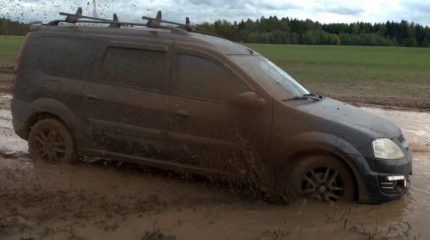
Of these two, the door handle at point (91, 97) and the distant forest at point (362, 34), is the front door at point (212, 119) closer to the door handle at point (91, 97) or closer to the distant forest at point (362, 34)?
the door handle at point (91, 97)

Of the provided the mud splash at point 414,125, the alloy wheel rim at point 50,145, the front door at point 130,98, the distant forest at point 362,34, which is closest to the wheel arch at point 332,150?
the front door at point 130,98

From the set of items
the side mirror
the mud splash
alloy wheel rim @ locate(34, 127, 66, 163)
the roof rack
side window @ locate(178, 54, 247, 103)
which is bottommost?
the mud splash

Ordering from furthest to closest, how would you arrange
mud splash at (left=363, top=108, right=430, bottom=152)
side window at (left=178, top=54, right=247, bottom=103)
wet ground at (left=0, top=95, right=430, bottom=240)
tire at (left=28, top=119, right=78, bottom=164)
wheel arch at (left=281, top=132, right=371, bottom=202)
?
mud splash at (left=363, top=108, right=430, bottom=152), tire at (left=28, top=119, right=78, bottom=164), side window at (left=178, top=54, right=247, bottom=103), wheel arch at (left=281, top=132, right=371, bottom=202), wet ground at (left=0, top=95, right=430, bottom=240)

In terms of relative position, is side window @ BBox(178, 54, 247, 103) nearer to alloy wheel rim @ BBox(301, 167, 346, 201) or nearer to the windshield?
the windshield

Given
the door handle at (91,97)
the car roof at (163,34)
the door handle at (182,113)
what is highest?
the car roof at (163,34)

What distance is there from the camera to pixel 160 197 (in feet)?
19.0

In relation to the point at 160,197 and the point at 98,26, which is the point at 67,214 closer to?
the point at 160,197

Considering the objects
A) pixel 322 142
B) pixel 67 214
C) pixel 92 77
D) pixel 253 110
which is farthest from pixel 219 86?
pixel 67 214

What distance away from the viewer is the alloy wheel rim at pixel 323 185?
5426mm

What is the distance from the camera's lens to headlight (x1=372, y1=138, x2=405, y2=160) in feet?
17.3

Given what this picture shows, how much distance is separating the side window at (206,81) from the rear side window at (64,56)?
4.50ft

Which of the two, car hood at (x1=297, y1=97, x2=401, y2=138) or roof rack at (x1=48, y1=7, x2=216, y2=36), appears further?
roof rack at (x1=48, y1=7, x2=216, y2=36)

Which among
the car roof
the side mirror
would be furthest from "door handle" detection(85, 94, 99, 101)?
the side mirror

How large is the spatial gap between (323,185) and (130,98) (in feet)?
8.12
